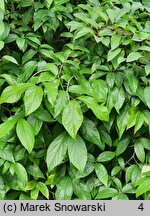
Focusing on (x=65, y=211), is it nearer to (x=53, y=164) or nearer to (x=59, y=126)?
(x=53, y=164)

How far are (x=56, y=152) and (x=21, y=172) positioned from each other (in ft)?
0.55

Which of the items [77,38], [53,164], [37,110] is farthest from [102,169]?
[77,38]

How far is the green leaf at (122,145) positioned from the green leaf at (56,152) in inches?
11.0

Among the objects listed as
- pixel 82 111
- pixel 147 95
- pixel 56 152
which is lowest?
pixel 56 152

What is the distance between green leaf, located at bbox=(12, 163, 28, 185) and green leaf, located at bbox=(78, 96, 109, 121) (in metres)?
0.36

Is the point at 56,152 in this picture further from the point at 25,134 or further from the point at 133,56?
the point at 133,56

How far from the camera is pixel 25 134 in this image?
121cm

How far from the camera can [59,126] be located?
4.53ft

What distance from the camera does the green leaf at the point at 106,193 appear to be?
4.47 feet

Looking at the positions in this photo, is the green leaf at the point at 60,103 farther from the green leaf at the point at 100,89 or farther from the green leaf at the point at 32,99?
the green leaf at the point at 100,89

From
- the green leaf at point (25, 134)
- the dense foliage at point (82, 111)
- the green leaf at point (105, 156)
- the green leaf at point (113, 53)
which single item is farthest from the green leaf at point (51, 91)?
the green leaf at point (105, 156)

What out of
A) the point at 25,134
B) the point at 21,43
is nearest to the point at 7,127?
the point at 25,134

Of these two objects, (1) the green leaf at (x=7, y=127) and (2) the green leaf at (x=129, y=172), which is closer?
(1) the green leaf at (x=7, y=127)

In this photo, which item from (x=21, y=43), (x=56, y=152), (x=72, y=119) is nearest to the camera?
(x=72, y=119)
